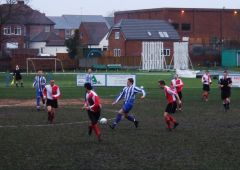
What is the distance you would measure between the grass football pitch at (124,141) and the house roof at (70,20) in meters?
136

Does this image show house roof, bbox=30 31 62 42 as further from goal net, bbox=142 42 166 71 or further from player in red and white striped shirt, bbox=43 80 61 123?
player in red and white striped shirt, bbox=43 80 61 123

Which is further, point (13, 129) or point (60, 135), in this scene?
point (13, 129)

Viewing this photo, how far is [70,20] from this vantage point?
175 meters

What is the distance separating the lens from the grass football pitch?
1702 cm

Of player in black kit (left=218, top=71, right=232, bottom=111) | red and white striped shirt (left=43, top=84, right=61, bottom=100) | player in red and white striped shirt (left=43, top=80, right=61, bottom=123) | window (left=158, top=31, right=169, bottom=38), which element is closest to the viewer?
player in red and white striped shirt (left=43, top=80, right=61, bottom=123)

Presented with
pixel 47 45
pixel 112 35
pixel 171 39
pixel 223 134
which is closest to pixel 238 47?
pixel 171 39

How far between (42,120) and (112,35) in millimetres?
81164

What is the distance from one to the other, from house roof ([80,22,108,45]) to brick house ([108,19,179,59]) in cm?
3174

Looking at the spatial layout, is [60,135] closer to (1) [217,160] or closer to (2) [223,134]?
(2) [223,134]

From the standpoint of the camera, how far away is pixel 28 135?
933 inches

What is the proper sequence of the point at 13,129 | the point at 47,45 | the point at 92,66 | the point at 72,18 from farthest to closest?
the point at 72,18 < the point at 47,45 < the point at 92,66 < the point at 13,129

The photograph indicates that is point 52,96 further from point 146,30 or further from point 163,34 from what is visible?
point 163,34

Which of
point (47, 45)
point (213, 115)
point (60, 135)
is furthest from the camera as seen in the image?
point (47, 45)

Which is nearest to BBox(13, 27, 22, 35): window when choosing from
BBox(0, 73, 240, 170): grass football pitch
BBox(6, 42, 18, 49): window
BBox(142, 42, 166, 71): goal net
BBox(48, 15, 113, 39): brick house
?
BBox(6, 42, 18, 49): window
